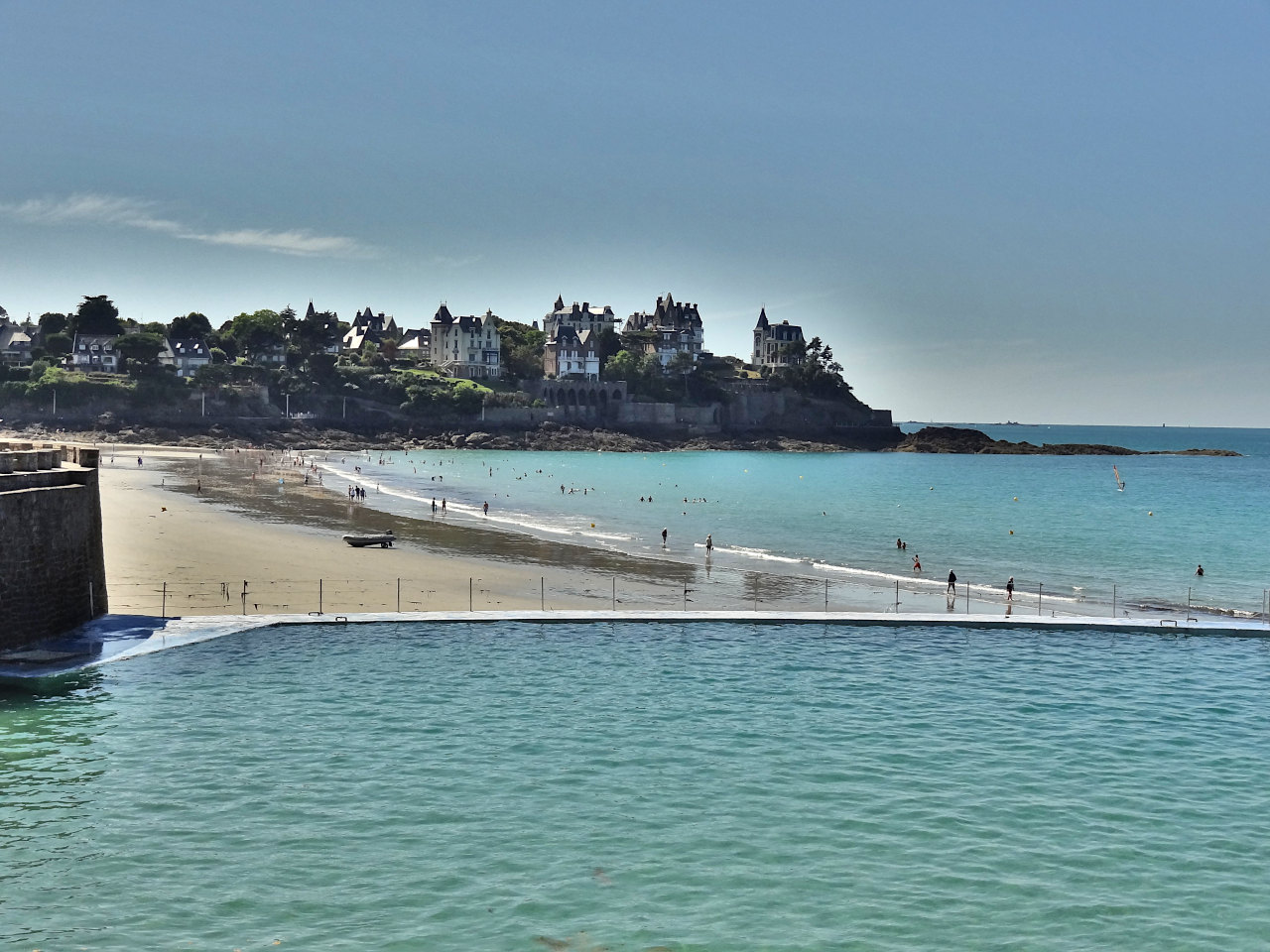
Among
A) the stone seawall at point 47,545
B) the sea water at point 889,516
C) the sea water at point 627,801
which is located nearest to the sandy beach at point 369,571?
the stone seawall at point 47,545

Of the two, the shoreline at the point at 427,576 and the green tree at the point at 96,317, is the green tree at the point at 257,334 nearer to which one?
the green tree at the point at 96,317

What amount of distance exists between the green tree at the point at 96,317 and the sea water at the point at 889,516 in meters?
53.9

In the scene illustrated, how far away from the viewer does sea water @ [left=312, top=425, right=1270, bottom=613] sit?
50.2 m

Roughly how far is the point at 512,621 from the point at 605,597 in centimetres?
847

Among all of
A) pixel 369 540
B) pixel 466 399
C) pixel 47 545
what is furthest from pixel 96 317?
pixel 47 545

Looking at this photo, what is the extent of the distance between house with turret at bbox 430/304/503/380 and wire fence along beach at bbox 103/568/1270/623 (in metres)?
153

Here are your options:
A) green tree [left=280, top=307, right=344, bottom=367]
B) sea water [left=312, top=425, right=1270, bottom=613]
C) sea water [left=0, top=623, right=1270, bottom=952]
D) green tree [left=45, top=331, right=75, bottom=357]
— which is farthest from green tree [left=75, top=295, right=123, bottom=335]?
sea water [left=0, top=623, right=1270, bottom=952]

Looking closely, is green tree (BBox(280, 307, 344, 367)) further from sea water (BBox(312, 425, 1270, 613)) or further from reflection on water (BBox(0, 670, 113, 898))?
reflection on water (BBox(0, 670, 113, 898))

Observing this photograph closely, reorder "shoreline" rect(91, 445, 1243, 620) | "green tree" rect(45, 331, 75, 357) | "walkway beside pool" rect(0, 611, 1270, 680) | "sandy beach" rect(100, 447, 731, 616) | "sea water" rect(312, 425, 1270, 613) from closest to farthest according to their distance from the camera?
"walkway beside pool" rect(0, 611, 1270, 680), "sandy beach" rect(100, 447, 731, 616), "shoreline" rect(91, 445, 1243, 620), "sea water" rect(312, 425, 1270, 613), "green tree" rect(45, 331, 75, 357)

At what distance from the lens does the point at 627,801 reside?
1747 centimetres

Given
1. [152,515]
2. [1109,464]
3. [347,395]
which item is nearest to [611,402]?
[347,395]

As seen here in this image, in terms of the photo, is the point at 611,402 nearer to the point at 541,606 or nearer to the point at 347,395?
the point at 347,395

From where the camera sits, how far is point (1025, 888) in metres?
14.6

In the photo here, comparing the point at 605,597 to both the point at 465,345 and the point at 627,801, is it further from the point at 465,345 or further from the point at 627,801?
the point at 465,345
